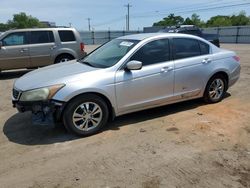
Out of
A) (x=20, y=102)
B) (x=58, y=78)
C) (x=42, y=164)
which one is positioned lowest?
(x=42, y=164)

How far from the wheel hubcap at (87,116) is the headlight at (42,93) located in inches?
18.0

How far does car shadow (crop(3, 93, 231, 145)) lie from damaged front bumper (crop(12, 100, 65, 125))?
0.61 feet

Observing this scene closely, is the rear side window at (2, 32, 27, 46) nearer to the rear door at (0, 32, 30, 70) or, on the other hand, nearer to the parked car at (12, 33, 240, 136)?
the rear door at (0, 32, 30, 70)

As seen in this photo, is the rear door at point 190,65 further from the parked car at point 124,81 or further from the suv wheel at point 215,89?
the suv wheel at point 215,89

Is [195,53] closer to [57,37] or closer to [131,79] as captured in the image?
[131,79]

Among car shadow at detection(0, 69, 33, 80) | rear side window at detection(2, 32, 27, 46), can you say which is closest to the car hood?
rear side window at detection(2, 32, 27, 46)

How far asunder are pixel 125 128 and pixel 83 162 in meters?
1.41

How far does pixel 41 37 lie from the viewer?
11.9 metres

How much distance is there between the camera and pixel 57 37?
12.0 meters

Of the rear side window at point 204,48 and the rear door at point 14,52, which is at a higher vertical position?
the rear side window at point 204,48

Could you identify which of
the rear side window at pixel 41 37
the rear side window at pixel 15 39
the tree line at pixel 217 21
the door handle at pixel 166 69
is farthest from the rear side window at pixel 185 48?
the tree line at pixel 217 21

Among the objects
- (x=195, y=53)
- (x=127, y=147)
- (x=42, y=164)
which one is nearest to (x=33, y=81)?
(x=42, y=164)

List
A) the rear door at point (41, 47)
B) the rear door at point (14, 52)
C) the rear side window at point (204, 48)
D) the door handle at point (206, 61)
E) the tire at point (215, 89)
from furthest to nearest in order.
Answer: the rear door at point (41, 47) < the rear door at point (14, 52) < the tire at point (215, 89) < the rear side window at point (204, 48) < the door handle at point (206, 61)

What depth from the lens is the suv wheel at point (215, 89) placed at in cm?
674
